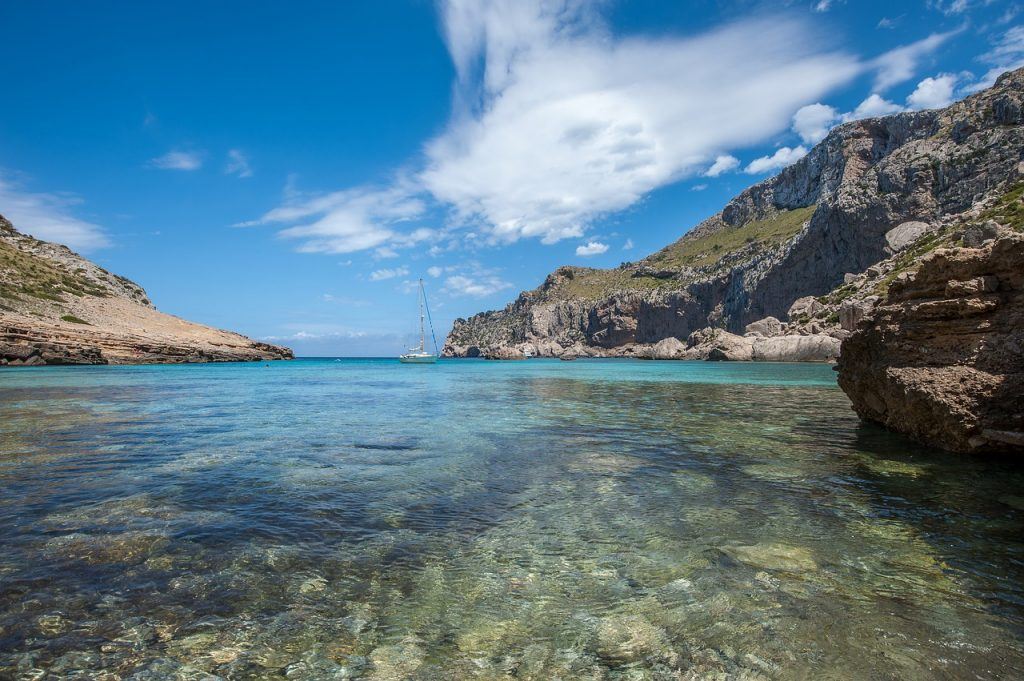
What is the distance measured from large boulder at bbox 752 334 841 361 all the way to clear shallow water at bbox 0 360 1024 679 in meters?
80.8

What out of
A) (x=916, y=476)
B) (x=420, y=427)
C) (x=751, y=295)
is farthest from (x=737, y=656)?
(x=751, y=295)

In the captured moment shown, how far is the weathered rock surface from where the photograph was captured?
10.8 m

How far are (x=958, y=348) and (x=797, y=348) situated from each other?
88.1 metres

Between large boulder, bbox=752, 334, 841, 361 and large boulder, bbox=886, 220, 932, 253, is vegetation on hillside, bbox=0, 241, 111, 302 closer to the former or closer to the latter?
large boulder, bbox=752, 334, 841, 361

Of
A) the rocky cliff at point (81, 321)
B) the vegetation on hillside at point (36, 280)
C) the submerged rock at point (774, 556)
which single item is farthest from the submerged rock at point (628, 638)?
the vegetation on hillside at point (36, 280)

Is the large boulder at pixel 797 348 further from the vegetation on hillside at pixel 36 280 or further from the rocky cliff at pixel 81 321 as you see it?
the vegetation on hillside at pixel 36 280

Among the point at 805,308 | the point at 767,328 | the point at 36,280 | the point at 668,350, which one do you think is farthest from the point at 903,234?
the point at 36,280

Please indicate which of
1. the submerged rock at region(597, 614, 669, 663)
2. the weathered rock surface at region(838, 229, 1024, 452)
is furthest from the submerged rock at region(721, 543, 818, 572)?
the weathered rock surface at region(838, 229, 1024, 452)

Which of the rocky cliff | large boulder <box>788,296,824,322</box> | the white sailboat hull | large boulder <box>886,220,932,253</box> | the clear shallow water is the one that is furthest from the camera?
the white sailboat hull

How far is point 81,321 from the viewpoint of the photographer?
92688 millimetres

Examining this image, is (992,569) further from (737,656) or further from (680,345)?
(680,345)

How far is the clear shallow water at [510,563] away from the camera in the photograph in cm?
434

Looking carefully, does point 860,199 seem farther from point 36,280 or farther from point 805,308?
point 36,280

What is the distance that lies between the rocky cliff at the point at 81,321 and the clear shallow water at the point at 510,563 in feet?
259
